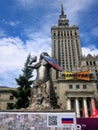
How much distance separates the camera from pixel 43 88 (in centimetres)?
1492

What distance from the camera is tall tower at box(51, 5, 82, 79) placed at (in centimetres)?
9350

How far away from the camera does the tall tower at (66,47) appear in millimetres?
93500

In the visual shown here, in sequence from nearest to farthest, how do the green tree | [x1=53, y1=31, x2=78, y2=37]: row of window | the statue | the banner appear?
the statue → the green tree → the banner → [x1=53, y1=31, x2=78, y2=37]: row of window

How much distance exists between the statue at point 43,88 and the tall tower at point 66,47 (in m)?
74.7

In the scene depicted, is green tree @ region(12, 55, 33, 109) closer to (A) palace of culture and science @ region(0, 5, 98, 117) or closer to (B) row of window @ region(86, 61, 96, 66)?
(A) palace of culture and science @ region(0, 5, 98, 117)

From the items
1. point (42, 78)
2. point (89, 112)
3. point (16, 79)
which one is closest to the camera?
point (42, 78)

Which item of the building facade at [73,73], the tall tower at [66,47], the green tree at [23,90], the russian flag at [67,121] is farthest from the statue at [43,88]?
the tall tower at [66,47]

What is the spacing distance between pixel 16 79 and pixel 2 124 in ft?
70.7

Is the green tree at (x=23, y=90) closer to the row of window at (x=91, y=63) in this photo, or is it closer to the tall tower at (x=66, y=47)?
the row of window at (x=91, y=63)

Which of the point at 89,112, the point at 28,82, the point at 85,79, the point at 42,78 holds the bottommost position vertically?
the point at 89,112

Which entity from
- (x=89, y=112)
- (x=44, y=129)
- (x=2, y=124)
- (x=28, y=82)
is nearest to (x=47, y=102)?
(x=44, y=129)

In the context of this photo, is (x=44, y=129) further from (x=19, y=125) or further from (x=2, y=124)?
(x=2, y=124)

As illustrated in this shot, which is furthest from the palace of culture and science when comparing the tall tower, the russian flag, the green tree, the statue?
the green tree

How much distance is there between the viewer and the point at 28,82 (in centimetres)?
3219
